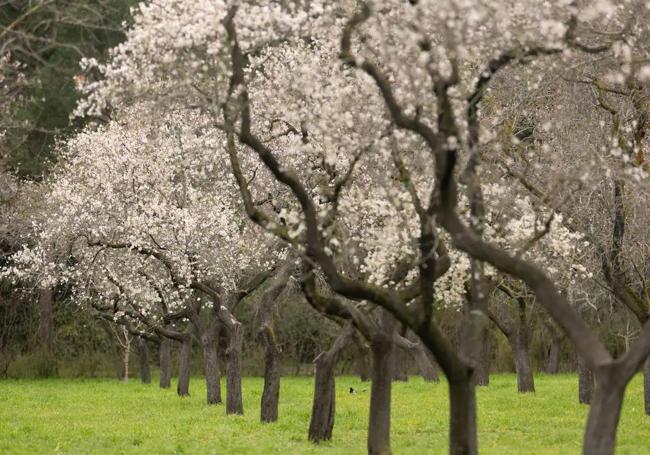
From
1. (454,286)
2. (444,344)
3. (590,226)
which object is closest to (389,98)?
(444,344)

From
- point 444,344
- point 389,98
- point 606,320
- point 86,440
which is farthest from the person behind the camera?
point 606,320

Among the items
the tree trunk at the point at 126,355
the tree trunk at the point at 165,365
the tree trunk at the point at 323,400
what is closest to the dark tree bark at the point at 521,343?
the tree trunk at the point at 165,365

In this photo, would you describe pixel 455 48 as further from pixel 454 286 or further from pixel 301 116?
pixel 454 286

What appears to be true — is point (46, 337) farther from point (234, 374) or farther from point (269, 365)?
point (269, 365)

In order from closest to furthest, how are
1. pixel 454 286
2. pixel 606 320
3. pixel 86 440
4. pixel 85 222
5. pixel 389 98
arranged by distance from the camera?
pixel 389 98 < pixel 454 286 < pixel 86 440 < pixel 85 222 < pixel 606 320

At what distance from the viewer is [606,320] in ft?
165

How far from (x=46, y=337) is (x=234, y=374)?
25.5 m

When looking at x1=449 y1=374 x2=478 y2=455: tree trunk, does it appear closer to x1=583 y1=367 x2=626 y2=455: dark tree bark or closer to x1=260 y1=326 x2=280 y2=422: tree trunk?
x1=583 y1=367 x2=626 y2=455: dark tree bark

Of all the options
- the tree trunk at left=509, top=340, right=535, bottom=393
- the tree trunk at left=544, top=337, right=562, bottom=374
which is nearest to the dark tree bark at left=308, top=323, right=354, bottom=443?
the tree trunk at left=509, top=340, right=535, bottom=393

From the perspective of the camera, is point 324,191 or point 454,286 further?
point 454,286

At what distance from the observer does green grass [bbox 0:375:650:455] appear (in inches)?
824

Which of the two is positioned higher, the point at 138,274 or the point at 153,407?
the point at 138,274

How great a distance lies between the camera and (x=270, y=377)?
2550 cm

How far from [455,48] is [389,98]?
1323 mm
